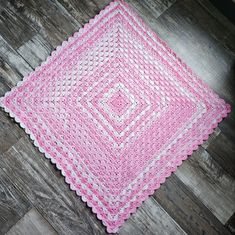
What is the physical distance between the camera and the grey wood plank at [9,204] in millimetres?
914

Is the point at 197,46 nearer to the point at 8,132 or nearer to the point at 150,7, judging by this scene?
the point at 150,7

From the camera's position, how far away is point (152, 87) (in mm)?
1068

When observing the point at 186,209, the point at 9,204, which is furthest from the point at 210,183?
the point at 9,204

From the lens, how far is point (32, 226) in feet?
3.01

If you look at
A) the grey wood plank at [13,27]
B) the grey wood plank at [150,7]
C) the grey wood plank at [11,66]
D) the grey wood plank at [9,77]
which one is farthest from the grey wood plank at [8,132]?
the grey wood plank at [150,7]

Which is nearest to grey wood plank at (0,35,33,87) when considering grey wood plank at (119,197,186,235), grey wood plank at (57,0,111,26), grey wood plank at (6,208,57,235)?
grey wood plank at (57,0,111,26)

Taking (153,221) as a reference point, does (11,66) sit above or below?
above

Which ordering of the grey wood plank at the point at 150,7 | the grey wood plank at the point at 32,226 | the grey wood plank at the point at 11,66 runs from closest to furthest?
the grey wood plank at the point at 32,226 < the grey wood plank at the point at 11,66 < the grey wood plank at the point at 150,7

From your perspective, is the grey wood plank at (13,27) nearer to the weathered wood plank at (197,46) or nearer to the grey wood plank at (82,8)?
the grey wood plank at (82,8)

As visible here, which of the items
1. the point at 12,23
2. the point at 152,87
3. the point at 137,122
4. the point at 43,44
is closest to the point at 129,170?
the point at 137,122

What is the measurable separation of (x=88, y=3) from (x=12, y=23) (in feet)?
0.86

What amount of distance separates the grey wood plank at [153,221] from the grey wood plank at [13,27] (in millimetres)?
641

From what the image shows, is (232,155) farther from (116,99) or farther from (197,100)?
(116,99)

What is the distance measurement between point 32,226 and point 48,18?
2.15 feet
